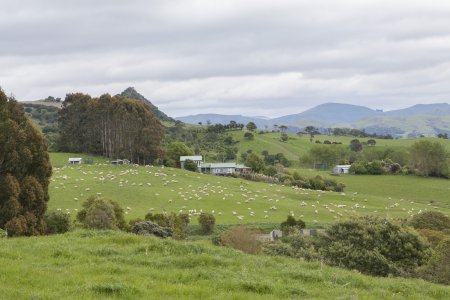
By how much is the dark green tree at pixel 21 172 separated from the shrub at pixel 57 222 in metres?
3.48

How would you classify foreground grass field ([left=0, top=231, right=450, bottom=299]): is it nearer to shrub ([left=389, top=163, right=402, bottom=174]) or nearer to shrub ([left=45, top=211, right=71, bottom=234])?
shrub ([left=45, top=211, right=71, bottom=234])

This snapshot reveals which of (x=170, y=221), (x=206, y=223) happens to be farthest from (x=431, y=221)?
(x=170, y=221)

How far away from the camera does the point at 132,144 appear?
323ft

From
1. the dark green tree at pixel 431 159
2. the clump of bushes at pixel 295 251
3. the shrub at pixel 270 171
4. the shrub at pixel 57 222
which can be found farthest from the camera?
the dark green tree at pixel 431 159

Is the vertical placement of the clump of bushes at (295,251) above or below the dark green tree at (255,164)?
below

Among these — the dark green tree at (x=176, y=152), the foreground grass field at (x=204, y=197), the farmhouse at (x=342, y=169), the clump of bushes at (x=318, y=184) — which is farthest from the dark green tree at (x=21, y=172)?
the farmhouse at (x=342, y=169)

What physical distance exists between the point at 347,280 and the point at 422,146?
10944cm

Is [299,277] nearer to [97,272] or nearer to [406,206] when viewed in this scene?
[97,272]

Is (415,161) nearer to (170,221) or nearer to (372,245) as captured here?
(170,221)

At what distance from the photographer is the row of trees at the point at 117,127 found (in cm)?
9775

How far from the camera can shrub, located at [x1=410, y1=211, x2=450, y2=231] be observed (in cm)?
4491

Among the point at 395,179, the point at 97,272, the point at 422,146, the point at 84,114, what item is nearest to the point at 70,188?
the point at 84,114

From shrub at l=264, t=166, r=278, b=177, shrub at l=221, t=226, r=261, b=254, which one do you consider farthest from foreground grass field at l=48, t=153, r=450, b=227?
shrub at l=264, t=166, r=278, b=177

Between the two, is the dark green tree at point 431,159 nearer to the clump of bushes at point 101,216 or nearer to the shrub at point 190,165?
the shrub at point 190,165
